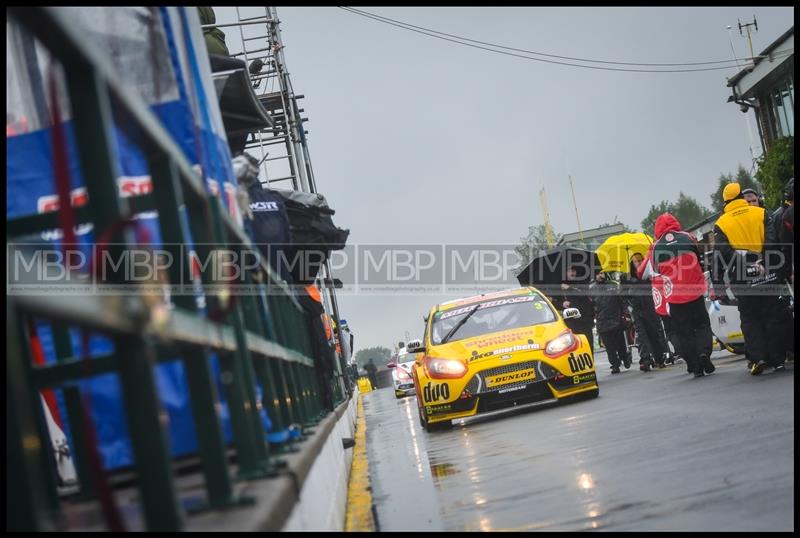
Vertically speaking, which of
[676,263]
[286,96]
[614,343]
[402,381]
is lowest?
[402,381]

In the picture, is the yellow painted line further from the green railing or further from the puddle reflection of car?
the puddle reflection of car

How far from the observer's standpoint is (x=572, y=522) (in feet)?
15.4

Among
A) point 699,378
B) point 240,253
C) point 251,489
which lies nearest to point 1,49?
point 251,489

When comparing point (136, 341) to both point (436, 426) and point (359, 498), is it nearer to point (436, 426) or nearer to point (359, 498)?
point (359, 498)

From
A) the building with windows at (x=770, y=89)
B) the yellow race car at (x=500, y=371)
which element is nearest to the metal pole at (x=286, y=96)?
the yellow race car at (x=500, y=371)

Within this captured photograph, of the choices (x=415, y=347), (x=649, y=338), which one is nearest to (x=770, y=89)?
(x=649, y=338)

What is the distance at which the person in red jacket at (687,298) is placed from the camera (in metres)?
12.7

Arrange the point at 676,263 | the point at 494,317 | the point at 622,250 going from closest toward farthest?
the point at 676,263 → the point at 494,317 → the point at 622,250

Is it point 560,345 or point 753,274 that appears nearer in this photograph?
point 753,274

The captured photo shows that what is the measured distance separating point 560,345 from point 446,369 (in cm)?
131

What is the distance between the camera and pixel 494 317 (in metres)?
13.6

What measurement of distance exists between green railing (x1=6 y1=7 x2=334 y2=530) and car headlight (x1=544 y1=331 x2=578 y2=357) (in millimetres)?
7886

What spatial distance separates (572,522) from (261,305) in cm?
175

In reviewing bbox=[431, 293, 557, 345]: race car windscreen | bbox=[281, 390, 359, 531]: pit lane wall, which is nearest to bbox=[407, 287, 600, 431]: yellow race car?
bbox=[431, 293, 557, 345]: race car windscreen
